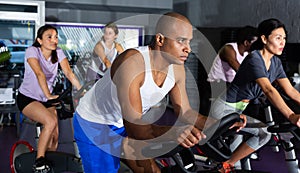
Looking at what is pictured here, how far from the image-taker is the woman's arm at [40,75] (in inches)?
117

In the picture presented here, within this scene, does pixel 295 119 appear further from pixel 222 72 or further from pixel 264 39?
pixel 222 72

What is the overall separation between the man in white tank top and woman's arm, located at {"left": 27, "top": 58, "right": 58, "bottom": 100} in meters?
1.06

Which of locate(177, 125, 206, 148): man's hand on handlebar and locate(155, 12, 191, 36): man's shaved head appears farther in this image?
locate(155, 12, 191, 36): man's shaved head

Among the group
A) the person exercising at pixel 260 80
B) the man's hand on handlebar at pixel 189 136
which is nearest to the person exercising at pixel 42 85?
the person exercising at pixel 260 80

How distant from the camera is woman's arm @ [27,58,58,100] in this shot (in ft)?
9.77

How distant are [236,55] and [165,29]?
2.05 m

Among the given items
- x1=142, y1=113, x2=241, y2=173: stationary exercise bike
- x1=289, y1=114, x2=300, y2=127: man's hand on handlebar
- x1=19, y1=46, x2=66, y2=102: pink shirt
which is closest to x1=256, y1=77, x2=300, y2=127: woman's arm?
x1=289, y1=114, x2=300, y2=127: man's hand on handlebar

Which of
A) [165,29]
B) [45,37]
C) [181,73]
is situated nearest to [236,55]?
[45,37]

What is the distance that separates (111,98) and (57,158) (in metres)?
1.66

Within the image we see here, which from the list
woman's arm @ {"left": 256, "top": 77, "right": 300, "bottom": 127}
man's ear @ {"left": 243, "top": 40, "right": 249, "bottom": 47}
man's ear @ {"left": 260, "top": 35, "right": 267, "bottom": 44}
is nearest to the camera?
woman's arm @ {"left": 256, "top": 77, "right": 300, "bottom": 127}

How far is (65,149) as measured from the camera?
472cm

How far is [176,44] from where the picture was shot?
1.55 meters

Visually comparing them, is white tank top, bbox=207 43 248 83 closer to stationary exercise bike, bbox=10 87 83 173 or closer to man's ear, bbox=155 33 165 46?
stationary exercise bike, bbox=10 87 83 173

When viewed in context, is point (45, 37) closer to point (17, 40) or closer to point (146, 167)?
point (146, 167)
